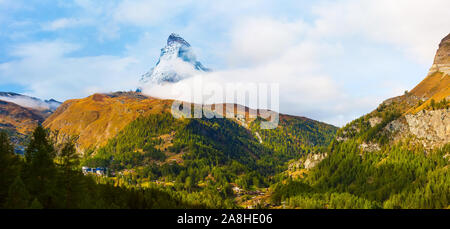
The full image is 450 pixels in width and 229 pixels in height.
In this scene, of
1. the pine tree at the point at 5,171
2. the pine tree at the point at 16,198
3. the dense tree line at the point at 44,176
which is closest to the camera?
the pine tree at the point at 16,198

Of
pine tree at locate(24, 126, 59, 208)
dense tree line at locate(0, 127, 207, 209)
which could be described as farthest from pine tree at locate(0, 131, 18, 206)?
pine tree at locate(24, 126, 59, 208)

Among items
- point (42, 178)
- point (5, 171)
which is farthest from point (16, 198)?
point (5, 171)

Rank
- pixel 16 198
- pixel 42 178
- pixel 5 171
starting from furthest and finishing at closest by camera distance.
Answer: pixel 42 178
pixel 5 171
pixel 16 198

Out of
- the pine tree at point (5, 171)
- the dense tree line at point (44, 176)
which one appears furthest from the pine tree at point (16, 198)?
the pine tree at point (5, 171)

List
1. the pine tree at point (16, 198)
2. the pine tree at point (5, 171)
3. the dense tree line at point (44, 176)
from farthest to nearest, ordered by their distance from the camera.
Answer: the dense tree line at point (44, 176) → the pine tree at point (5, 171) → the pine tree at point (16, 198)

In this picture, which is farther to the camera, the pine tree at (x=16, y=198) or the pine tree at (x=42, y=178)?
the pine tree at (x=42, y=178)

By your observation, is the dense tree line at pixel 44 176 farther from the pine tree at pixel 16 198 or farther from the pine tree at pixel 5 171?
the pine tree at pixel 16 198

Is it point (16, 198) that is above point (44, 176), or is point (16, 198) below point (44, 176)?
below

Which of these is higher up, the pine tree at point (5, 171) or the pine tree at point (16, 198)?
the pine tree at point (5, 171)

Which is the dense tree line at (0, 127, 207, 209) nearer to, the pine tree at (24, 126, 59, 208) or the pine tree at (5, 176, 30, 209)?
the pine tree at (24, 126, 59, 208)

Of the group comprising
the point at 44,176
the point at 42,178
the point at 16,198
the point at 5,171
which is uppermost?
the point at 5,171

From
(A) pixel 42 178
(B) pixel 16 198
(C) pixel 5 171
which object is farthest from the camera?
(A) pixel 42 178

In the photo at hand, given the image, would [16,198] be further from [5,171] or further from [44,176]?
[5,171]
